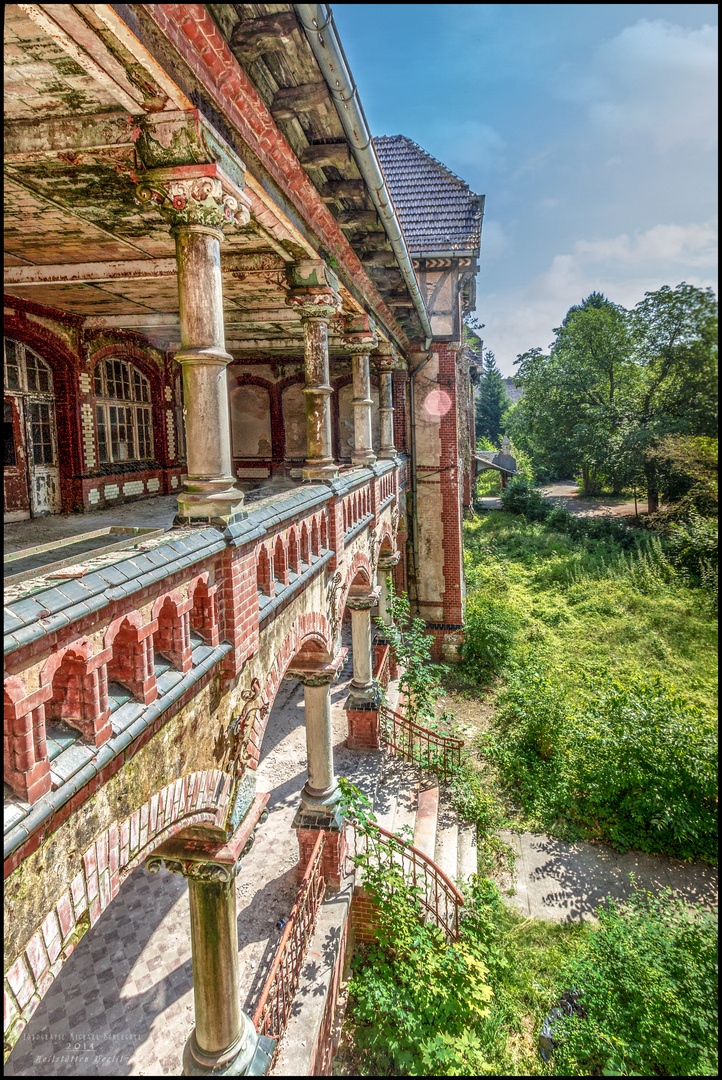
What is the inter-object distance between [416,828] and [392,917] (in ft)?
6.81

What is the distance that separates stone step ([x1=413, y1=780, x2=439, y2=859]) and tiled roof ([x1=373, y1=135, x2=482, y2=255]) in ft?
36.4

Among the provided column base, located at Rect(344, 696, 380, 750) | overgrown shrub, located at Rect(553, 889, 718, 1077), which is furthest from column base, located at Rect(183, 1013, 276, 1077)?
column base, located at Rect(344, 696, 380, 750)

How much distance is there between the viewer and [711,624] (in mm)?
1416

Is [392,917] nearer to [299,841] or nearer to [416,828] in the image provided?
[299,841]

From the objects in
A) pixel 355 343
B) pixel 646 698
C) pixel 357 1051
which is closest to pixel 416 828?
pixel 357 1051

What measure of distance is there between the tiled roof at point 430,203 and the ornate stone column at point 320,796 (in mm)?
10432

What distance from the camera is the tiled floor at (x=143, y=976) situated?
16.4ft

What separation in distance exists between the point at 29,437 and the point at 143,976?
6.24 metres

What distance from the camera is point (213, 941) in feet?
13.3

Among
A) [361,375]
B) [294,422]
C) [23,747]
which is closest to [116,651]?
[23,747]

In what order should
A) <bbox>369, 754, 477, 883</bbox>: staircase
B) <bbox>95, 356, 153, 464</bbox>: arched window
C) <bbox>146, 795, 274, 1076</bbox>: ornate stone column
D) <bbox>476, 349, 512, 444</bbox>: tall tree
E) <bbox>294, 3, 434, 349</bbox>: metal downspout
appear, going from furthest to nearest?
<bbox>476, 349, 512, 444</bbox>: tall tree → <bbox>95, 356, 153, 464</bbox>: arched window → <bbox>369, 754, 477, 883</bbox>: staircase → <bbox>146, 795, 274, 1076</bbox>: ornate stone column → <bbox>294, 3, 434, 349</bbox>: metal downspout

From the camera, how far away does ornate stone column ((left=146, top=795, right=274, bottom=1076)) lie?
3932 mm

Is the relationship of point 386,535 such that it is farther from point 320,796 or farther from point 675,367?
point 675,367

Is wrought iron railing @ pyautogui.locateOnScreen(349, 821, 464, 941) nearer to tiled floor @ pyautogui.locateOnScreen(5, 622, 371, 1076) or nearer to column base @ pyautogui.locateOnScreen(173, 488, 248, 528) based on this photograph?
tiled floor @ pyautogui.locateOnScreen(5, 622, 371, 1076)
